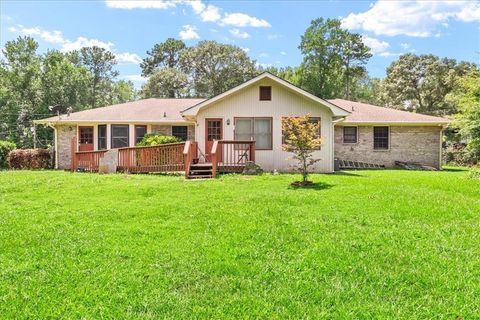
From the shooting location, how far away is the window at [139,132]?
1915cm

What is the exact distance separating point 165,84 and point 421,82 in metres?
26.8

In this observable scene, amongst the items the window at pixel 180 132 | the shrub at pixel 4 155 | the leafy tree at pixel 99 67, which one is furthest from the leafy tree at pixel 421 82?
the leafy tree at pixel 99 67

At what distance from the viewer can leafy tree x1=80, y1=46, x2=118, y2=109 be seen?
172ft

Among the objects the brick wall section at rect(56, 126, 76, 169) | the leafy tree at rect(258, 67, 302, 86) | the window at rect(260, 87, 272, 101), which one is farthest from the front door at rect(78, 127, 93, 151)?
the leafy tree at rect(258, 67, 302, 86)

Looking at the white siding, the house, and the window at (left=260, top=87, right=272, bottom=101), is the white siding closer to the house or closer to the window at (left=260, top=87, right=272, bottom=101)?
the house

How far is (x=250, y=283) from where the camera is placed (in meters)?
4.04

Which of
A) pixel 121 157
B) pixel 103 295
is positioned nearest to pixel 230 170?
pixel 121 157

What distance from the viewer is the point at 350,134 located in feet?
64.0

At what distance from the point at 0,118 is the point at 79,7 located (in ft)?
86.4

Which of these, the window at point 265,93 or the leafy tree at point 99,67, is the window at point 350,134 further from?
the leafy tree at point 99,67

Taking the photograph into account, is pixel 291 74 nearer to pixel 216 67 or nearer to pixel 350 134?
pixel 216 67

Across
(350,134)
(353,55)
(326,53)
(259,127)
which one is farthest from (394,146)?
(353,55)

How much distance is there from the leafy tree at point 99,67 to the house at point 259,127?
33.8m

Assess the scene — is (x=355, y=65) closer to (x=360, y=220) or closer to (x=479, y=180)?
(x=479, y=180)
